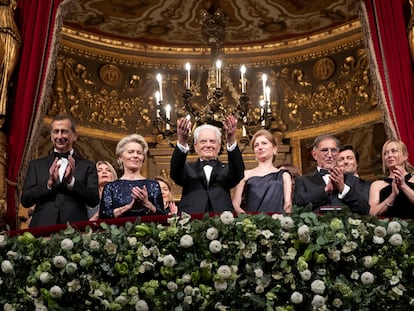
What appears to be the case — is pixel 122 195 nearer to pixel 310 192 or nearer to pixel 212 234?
pixel 212 234

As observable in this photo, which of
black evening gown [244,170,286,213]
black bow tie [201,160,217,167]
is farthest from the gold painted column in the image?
black evening gown [244,170,286,213]

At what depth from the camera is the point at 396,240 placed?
4254mm

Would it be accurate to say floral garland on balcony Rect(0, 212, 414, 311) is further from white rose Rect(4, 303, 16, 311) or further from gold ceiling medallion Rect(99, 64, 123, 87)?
gold ceiling medallion Rect(99, 64, 123, 87)

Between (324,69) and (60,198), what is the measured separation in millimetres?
5459

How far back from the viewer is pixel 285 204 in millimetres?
5297

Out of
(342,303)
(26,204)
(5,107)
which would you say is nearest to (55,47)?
(5,107)

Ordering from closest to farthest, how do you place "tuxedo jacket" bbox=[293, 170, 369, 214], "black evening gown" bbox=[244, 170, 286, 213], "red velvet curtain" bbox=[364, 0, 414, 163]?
"tuxedo jacket" bbox=[293, 170, 369, 214] → "black evening gown" bbox=[244, 170, 286, 213] → "red velvet curtain" bbox=[364, 0, 414, 163]

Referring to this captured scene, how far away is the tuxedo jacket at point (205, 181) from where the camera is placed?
5.09 meters

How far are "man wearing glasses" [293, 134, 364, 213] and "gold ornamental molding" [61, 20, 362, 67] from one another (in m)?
4.35

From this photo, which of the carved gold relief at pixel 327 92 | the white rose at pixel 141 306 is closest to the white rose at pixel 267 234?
the white rose at pixel 141 306

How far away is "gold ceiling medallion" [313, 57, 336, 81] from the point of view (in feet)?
32.2

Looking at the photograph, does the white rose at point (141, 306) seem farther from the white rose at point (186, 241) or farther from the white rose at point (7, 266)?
the white rose at point (7, 266)

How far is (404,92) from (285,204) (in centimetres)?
223

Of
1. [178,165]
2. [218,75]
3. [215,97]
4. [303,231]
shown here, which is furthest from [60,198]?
[218,75]
